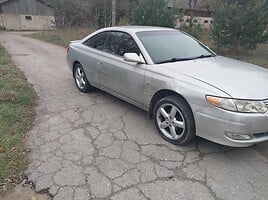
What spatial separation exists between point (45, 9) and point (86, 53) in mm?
34356

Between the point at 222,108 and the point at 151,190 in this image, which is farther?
the point at 222,108

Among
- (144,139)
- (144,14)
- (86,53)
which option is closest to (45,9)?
(144,14)

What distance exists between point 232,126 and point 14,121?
320 cm

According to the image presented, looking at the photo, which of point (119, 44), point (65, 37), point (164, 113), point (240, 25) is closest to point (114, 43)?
point (119, 44)

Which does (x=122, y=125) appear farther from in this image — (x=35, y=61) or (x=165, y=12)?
(x=165, y=12)

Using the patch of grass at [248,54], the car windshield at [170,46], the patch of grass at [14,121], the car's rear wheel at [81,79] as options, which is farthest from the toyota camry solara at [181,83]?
the patch of grass at [248,54]

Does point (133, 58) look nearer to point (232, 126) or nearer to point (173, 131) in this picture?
point (173, 131)

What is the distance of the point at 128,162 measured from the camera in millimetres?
3000

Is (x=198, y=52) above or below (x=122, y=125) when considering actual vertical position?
above

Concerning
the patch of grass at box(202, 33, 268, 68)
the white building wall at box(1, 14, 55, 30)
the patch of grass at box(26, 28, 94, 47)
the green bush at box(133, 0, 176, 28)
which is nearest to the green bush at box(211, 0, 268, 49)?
the patch of grass at box(202, 33, 268, 68)

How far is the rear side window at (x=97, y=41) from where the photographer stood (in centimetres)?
470

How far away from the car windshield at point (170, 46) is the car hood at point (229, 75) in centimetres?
19

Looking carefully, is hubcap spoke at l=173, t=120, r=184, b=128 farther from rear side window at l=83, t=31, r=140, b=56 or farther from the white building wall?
the white building wall

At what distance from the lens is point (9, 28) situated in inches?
1293
